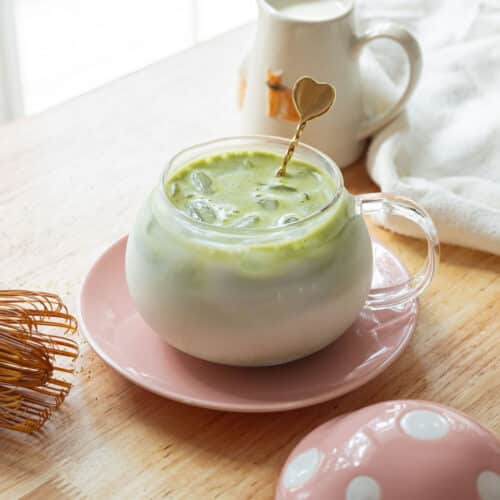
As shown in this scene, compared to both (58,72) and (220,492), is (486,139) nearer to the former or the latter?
(220,492)

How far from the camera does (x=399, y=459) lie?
1.59 ft

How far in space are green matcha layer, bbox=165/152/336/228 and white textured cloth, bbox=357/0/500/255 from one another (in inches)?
7.3

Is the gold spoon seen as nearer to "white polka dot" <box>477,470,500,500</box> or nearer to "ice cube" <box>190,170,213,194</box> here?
"ice cube" <box>190,170,213,194</box>

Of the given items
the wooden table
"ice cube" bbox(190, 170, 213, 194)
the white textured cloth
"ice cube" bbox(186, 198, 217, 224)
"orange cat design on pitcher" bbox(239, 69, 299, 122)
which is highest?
"ice cube" bbox(186, 198, 217, 224)

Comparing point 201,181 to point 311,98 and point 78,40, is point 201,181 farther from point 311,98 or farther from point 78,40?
point 78,40

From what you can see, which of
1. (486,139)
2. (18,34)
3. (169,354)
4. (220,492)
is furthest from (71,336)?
(18,34)

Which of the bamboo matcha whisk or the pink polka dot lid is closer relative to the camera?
the pink polka dot lid

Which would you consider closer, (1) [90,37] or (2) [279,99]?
(2) [279,99]

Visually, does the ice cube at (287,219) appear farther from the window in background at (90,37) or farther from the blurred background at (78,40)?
the window in background at (90,37)

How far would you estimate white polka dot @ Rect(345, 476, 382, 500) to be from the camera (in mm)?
475

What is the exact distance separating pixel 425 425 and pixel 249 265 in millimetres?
153

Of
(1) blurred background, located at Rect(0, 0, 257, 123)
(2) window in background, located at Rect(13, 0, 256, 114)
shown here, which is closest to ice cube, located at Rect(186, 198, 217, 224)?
(1) blurred background, located at Rect(0, 0, 257, 123)

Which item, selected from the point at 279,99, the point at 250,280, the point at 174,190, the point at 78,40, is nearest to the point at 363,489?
the point at 250,280

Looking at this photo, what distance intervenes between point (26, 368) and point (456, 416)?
0.92ft
